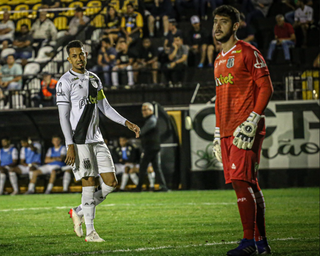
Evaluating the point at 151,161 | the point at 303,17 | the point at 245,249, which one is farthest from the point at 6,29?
the point at 245,249

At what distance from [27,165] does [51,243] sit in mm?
9640

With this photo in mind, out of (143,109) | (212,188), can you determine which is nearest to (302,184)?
Answer: (212,188)

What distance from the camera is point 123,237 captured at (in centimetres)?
655

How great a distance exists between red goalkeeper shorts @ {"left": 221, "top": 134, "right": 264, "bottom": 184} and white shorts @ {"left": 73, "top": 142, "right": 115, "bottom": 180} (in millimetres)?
1656

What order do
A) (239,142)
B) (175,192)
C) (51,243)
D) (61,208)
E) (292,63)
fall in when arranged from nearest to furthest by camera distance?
1. (239,142)
2. (51,243)
3. (61,208)
4. (175,192)
5. (292,63)

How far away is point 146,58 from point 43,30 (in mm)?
5170

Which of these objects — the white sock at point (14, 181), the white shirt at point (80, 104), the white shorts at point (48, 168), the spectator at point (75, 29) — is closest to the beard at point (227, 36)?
the white shirt at point (80, 104)

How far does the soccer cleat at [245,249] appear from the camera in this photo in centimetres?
483

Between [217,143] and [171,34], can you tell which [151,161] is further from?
[217,143]

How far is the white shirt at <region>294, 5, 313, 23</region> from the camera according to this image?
18417mm

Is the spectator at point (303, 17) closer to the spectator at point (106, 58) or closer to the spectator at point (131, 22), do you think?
the spectator at point (131, 22)

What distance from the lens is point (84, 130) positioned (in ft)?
20.4

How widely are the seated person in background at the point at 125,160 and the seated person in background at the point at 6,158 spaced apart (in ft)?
9.00

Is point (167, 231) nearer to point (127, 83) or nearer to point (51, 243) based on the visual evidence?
point (51, 243)
